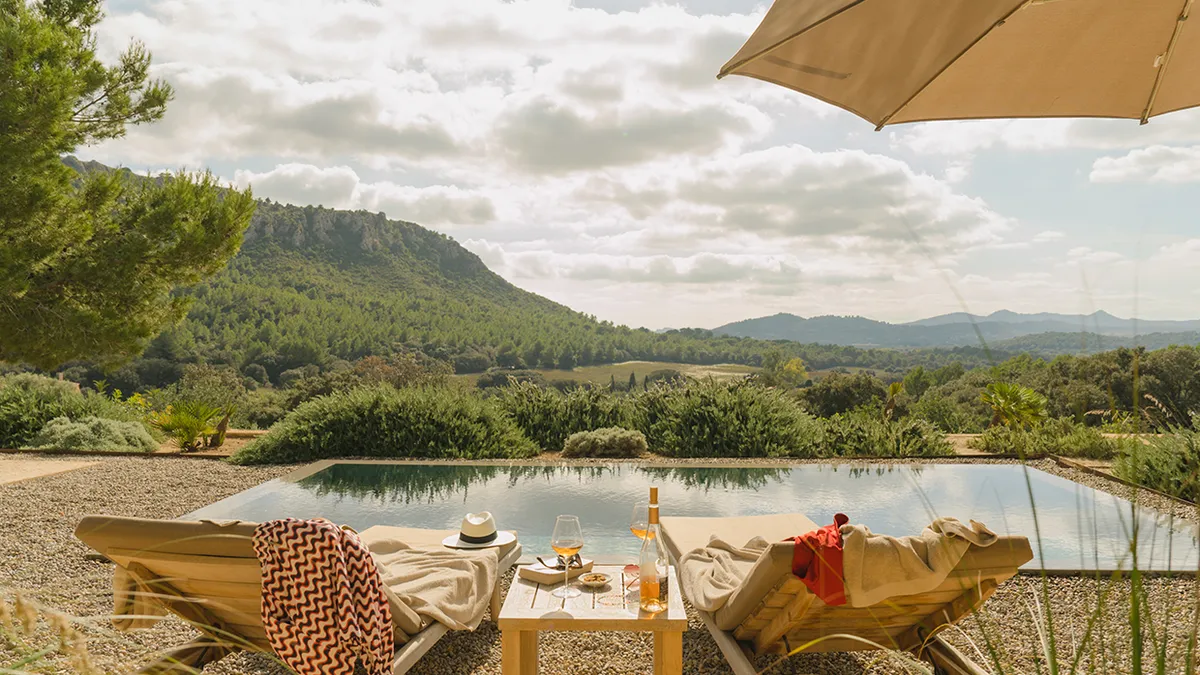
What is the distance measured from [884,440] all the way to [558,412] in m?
3.85

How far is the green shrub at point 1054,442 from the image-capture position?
27.4 ft

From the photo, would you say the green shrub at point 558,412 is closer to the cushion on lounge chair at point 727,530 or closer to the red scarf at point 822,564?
the cushion on lounge chair at point 727,530

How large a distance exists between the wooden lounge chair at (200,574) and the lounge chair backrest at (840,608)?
47.6 inches

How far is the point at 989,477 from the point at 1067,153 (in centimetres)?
641

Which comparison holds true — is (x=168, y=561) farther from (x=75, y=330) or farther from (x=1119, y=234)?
(x=75, y=330)

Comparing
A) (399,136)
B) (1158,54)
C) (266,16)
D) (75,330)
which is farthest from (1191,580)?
(399,136)

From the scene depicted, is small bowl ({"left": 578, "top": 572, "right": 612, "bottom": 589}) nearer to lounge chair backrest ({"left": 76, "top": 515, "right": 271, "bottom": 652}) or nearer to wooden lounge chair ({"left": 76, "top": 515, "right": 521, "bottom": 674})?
wooden lounge chair ({"left": 76, "top": 515, "right": 521, "bottom": 674})

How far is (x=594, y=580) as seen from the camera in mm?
3119

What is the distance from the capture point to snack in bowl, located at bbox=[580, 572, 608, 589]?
310 centimetres

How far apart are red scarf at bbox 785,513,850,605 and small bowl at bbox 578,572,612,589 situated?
78 centimetres

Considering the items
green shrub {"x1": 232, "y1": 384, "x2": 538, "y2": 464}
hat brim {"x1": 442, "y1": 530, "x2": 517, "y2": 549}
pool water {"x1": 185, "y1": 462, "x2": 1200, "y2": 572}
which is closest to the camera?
hat brim {"x1": 442, "y1": 530, "x2": 517, "y2": 549}

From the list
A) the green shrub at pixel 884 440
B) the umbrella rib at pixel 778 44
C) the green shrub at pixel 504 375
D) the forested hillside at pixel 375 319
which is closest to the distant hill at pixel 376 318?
the forested hillside at pixel 375 319

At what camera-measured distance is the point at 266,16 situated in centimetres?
710

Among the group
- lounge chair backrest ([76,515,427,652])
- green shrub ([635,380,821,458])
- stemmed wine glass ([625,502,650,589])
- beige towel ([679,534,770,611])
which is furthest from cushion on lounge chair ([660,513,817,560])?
green shrub ([635,380,821,458])
